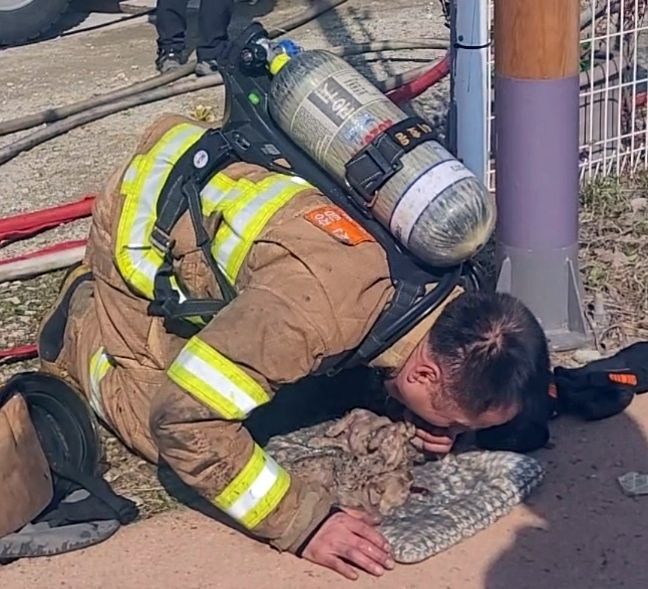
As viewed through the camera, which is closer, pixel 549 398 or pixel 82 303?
pixel 549 398

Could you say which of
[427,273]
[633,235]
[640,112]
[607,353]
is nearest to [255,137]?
[427,273]

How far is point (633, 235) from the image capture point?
4883 millimetres

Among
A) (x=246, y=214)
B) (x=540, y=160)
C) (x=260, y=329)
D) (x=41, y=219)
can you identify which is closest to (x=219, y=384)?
(x=260, y=329)

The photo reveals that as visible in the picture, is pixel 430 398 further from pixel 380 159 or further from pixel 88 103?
pixel 88 103

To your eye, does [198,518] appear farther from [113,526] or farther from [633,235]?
[633,235]

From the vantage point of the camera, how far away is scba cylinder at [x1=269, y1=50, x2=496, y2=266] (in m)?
3.17

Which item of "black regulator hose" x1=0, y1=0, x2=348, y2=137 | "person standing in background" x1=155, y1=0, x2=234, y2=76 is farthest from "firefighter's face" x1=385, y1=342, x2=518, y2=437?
"person standing in background" x1=155, y1=0, x2=234, y2=76

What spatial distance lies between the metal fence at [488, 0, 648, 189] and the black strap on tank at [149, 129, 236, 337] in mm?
2157

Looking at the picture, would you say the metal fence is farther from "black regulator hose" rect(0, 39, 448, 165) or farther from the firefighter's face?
the firefighter's face

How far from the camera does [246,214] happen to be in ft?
10.8

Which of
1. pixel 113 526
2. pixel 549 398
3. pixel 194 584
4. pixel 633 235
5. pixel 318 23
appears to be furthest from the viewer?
pixel 318 23

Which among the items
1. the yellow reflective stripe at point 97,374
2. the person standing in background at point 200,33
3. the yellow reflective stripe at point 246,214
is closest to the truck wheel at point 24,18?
the person standing in background at point 200,33

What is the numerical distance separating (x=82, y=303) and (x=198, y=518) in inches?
36.4

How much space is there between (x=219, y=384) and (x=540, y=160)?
1.37 meters
